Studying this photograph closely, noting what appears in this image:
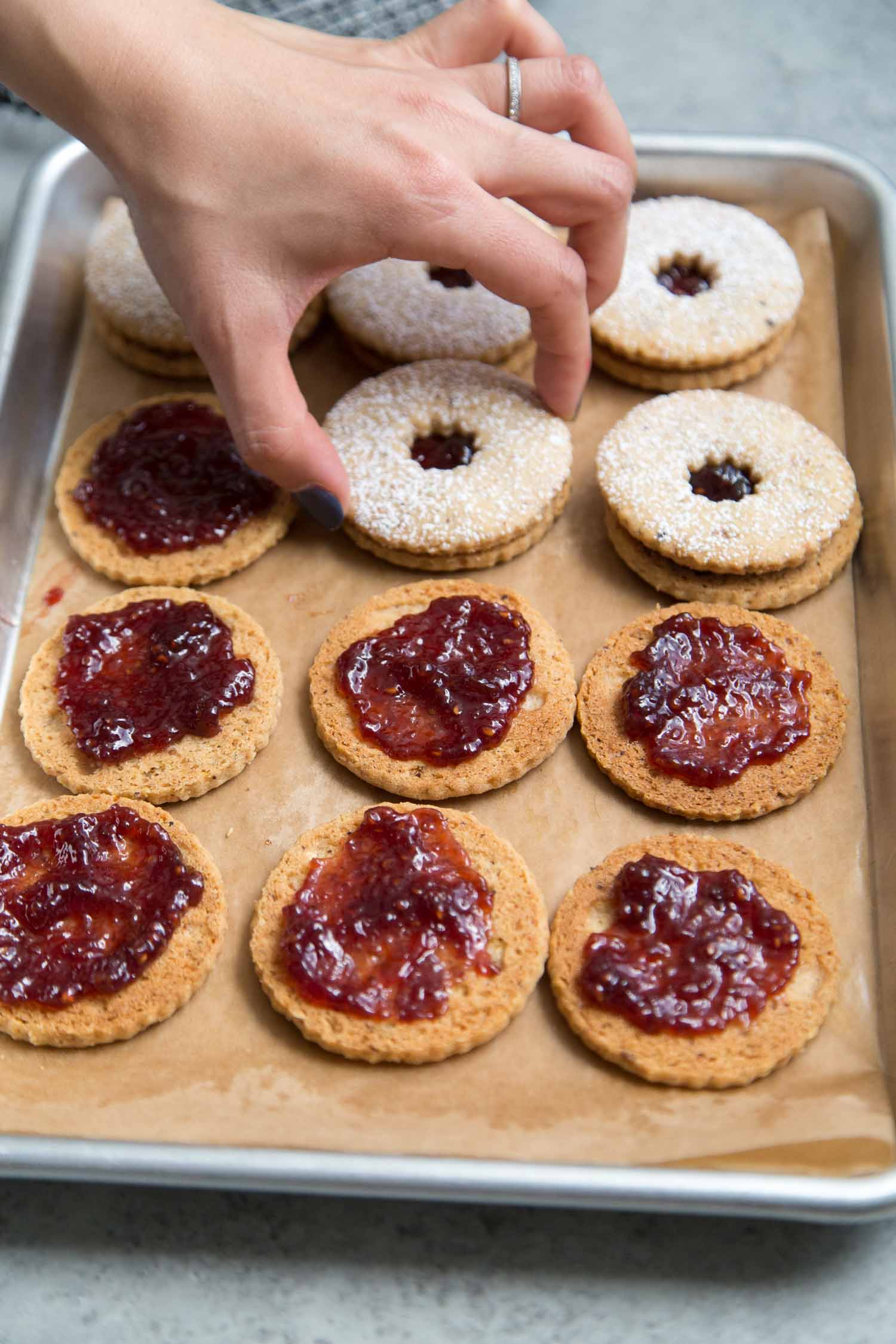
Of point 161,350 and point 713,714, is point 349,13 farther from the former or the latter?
point 713,714

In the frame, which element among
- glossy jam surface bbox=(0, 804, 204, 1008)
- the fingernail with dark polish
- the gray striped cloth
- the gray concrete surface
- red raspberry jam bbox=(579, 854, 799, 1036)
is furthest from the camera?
the gray striped cloth

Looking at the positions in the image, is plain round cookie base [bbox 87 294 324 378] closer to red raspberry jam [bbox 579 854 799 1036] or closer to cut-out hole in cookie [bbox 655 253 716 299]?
cut-out hole in cookie [bbox 655 253 716 299]

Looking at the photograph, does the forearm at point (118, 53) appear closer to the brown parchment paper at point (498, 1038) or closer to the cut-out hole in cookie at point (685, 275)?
the brown parchment paper at point (498, 1038)

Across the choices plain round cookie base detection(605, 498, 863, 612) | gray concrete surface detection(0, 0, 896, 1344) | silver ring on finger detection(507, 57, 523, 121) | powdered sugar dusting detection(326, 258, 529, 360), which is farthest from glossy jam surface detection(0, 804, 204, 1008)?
silver ring on finger detection(507, 57, 523, 121)

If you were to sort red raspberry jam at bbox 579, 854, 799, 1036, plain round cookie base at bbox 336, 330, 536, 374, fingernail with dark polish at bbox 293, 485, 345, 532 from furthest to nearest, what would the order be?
plain round cookie base at bbox 336, 330, 536, 374, fingernail with dark polish at bbox 293, 485, 345, 532, red raspberry jam at bbox 579, 854, 799, 1036

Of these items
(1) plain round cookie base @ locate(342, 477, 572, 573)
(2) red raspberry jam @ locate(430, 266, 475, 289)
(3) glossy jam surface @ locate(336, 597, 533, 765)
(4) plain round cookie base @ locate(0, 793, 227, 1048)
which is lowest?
(4) plain round cookie base @ locate(0, 793, 227, 1048)

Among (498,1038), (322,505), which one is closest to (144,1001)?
(498,1038)

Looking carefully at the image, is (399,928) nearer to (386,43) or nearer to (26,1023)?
(26,1023)
